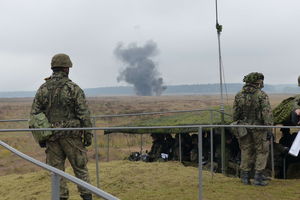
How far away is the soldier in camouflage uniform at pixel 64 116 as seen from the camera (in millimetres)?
5547

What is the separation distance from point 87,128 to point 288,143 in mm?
5339

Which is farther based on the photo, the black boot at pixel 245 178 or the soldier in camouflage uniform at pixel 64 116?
the black boot at pixel 245 178

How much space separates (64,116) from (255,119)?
314cm

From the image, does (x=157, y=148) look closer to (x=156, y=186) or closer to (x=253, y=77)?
(x=156, y=186)

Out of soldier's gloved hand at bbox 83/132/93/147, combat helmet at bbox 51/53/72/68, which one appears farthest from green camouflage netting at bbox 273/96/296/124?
combat helmet at bbox 51/53/72/68

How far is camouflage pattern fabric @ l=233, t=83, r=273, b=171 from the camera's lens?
7.00m

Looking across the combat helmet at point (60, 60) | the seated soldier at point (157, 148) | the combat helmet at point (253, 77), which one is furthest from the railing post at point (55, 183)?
the seated soldier at point (157, 148)

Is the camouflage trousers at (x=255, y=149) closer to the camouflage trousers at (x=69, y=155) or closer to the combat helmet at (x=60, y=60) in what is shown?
the camouflage trousers at (x=69, y=155)

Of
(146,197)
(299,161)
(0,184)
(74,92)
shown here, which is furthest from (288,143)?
(0,184)

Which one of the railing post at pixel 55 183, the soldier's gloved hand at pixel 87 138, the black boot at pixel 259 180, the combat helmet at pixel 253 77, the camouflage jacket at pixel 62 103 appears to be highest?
the combat helmet at pixel 253 77

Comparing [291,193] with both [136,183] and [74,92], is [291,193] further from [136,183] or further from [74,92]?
[74,92]

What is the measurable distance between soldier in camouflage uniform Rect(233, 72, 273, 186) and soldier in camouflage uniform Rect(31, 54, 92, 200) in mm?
2764

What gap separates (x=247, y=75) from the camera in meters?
7.14

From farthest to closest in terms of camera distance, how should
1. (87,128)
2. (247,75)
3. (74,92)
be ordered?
(247,75) < (74,92) < (87,128)
